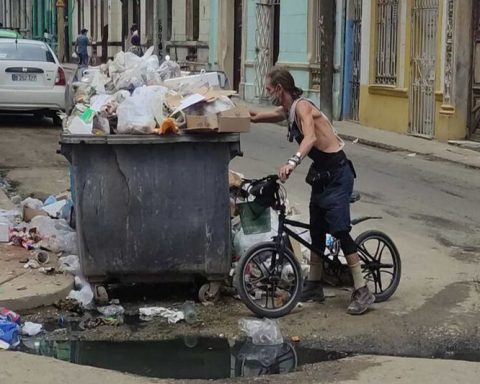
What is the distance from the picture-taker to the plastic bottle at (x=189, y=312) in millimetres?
6461

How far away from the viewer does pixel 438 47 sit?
17.1m

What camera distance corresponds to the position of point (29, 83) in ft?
53.7

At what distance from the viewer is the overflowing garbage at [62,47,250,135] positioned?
257 inches

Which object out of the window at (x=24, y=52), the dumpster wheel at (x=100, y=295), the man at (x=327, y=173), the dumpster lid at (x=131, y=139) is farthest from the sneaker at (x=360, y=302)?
the window at (x=24, y=52)

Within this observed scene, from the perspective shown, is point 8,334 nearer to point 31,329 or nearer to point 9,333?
point 9,333

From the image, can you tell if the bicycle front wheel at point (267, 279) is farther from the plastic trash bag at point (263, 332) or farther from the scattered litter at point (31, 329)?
the scattered litter at point (31, 329)

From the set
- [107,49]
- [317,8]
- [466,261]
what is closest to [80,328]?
[466,261]

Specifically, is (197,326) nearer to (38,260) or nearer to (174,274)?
(174,274)

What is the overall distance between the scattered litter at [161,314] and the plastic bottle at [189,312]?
3 centimetres

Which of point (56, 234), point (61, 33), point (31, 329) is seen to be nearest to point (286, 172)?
point (31, 329)

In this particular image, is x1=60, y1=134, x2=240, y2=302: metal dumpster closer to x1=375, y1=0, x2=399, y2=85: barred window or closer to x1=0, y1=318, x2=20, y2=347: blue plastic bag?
x1=0, y1=318, x2=20, y2=347: blue plastic bag

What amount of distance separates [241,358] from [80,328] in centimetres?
116

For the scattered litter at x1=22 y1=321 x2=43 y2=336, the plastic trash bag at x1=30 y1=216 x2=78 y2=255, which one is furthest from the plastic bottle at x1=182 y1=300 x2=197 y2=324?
the plastic trash bag at x1=30 y1=216 x2=78 y2=255

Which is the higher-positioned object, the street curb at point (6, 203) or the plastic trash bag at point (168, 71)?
the plastic trash bag at point (168, 71)
